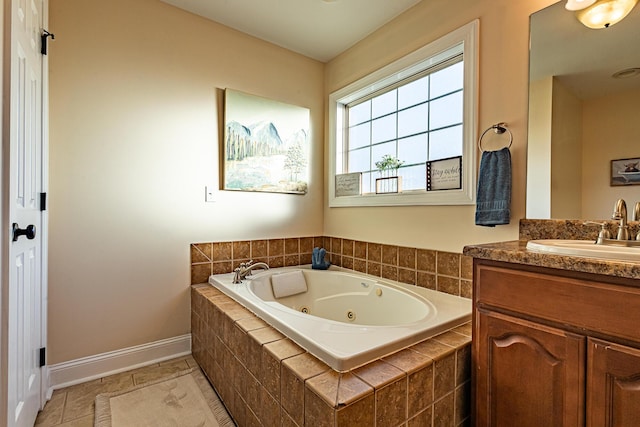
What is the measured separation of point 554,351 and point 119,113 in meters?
2.56

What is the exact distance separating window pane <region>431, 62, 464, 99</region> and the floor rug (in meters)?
2.36

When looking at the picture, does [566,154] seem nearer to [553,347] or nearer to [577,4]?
[577,4]

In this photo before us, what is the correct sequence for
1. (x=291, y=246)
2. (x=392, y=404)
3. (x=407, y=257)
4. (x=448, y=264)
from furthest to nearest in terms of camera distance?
(x=291, y=246) → (x=407, y=257) → (x=448, y=264) → (x=392, y=404)

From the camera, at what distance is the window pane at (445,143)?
6.56 feet

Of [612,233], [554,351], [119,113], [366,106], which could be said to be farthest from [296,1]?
[554,351]

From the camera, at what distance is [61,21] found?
1810 mm

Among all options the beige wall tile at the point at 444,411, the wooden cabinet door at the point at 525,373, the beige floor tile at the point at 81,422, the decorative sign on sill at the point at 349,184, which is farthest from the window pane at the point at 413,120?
the beige floor tile at the point at 81,422

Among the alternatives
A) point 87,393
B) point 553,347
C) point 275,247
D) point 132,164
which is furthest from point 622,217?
point 87,393

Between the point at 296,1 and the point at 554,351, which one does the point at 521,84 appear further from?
the point at 296,1

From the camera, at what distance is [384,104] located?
2555 millimetres

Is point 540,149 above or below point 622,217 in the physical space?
above

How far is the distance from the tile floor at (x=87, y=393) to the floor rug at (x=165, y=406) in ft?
0.21

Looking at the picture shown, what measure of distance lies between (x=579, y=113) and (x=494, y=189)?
48 centimetres

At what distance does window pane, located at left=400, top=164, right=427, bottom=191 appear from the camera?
2201mm
